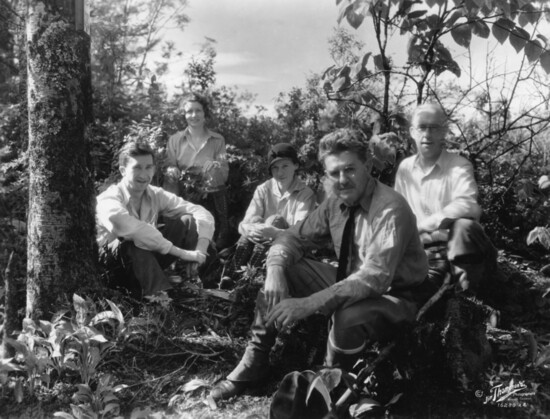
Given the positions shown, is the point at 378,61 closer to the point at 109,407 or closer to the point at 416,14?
the point at 416,14

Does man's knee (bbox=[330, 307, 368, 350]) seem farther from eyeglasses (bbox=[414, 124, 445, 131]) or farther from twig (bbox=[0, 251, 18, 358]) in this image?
twig (bbox=[0, 251, 18, 358])

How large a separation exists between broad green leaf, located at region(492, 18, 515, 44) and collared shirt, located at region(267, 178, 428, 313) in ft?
6.83

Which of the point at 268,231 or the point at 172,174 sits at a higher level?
the point at 172,174

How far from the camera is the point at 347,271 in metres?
3.49

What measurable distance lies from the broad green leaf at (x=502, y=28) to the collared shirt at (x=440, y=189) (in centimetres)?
106

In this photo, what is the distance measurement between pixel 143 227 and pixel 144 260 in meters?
0.25

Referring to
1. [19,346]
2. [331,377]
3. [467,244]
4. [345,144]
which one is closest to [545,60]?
[467,244]

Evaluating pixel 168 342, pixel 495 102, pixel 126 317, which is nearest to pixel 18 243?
pixel 126 317

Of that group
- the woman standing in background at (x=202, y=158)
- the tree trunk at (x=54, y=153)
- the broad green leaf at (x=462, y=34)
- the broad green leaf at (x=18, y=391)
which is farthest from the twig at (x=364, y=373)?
the woman standing in background at (x=202, y=158)

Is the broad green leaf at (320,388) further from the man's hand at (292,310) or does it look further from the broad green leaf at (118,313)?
the broad green leaf at (118,313)

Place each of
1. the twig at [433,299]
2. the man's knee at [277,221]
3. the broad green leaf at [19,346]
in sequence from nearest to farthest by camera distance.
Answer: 1. the twig at [433,299]
2. the broad green leaf at [19,346]
3. the man's knee at [277,221]

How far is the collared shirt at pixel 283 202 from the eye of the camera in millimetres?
5379

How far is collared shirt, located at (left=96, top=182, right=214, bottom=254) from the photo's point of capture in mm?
4527

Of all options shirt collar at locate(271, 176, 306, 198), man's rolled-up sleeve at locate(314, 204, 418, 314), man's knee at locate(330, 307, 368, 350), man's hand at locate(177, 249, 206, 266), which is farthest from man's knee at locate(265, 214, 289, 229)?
man's knee at locate(330, 307, 368, 350)
